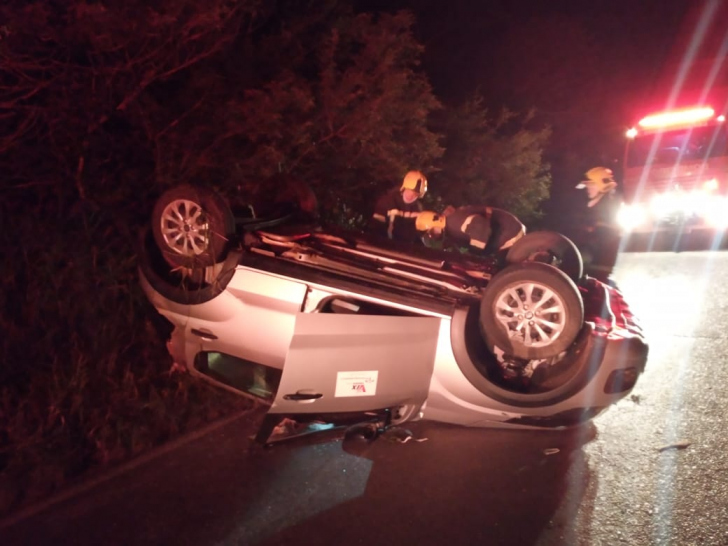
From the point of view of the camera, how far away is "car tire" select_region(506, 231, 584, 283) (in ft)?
16.1

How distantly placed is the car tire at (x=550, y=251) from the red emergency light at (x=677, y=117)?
8291 mm

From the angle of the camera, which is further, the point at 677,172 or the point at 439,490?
the point at 677,172

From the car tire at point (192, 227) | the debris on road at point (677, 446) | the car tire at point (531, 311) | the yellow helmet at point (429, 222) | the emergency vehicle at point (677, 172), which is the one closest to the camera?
the car tire at point (531, 311)

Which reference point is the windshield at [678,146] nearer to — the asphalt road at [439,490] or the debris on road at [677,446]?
the asphalt road at [439,490]

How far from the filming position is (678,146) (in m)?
11.8

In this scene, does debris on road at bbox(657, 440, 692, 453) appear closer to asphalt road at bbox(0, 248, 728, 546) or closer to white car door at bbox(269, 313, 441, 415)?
asphalt road at bbox(0, 248, 728, 546)

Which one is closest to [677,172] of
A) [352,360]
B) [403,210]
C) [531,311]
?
[403,210]

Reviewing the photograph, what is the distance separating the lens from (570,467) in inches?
159

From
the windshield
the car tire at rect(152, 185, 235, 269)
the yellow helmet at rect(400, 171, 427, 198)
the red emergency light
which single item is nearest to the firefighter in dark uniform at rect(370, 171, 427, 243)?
the yellow helmet at rect(400, 171, 427, 198)

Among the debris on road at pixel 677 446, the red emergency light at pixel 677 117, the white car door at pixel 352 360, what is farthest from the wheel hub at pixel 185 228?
the red emergency light at pixel 677 117

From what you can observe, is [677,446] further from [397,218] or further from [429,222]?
[397,218]

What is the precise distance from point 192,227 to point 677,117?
10290mm

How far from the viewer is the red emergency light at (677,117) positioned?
1156cm

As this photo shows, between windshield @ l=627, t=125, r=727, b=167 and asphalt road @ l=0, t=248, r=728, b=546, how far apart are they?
7783mm
